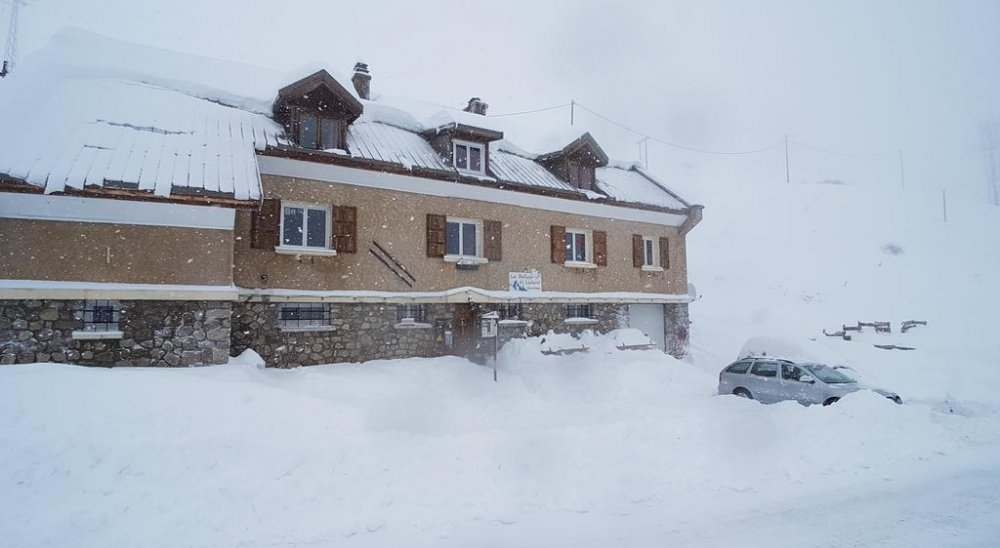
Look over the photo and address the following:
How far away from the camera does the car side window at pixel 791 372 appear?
12.8 m

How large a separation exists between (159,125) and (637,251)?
52.4 ft

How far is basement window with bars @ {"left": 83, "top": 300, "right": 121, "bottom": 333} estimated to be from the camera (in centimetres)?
1102

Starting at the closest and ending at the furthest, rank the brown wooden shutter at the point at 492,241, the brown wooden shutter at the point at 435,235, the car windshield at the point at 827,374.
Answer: the car windshield at the point at 827,374
the brown wooden shutter at the point at 435,235
the brown wooden shutter at the point at 492,241

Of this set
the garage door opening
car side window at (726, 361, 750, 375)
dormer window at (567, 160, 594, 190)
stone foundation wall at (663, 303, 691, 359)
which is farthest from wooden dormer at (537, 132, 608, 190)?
car side window at (726, 361, 750, 375)

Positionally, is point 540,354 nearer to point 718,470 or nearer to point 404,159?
point 404,159

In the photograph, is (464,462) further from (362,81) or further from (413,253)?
(362,81)

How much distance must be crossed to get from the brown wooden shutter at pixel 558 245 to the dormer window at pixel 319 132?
767 centimetres

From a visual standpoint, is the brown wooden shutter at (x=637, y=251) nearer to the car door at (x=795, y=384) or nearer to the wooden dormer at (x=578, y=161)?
the wooden dormer at (x=578, y=161)

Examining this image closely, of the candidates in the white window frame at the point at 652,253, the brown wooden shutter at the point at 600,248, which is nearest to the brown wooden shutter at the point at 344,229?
the brown wooden shutter at the point at 600,248

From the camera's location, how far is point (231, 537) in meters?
6.02

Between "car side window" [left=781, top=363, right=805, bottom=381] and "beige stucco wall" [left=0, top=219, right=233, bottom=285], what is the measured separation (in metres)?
13.2

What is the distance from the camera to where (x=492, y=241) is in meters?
17.3

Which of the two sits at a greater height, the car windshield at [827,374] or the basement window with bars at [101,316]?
the basement window with bars at [101,316]

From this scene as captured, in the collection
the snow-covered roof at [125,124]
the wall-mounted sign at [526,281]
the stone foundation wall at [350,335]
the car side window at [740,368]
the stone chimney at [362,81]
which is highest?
the stone chimney at [362,81]
